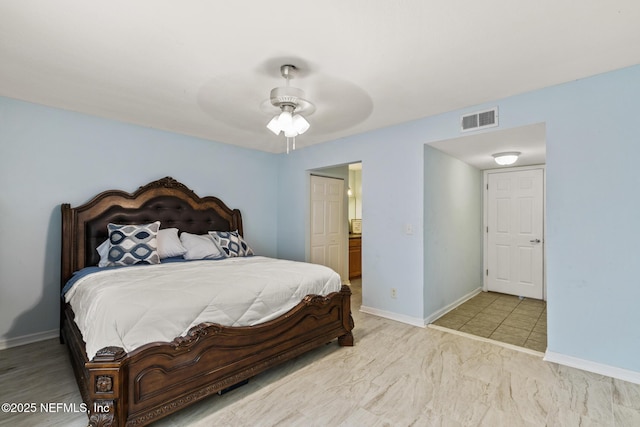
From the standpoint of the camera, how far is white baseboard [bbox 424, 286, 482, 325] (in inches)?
137

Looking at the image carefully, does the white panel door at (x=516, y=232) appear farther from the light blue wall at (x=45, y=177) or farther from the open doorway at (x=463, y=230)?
the light blue wall at (x=45, y=177)

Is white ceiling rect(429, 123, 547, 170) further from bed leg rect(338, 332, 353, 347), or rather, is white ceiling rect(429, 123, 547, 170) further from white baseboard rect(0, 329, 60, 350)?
white baseboard rect(0, 329, 60, 350)

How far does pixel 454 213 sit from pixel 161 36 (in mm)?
3721

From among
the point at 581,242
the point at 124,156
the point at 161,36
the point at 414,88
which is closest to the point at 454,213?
the point at 581,242

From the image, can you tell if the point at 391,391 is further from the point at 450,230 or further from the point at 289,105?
the point at 450,230

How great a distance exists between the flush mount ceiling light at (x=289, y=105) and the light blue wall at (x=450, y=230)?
1670 millimetres

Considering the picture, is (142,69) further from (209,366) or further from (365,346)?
(365,346)

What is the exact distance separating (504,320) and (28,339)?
16.7 feet

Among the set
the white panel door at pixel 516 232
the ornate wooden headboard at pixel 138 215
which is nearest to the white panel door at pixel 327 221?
the ornate wooden headboard at pixel 138 215

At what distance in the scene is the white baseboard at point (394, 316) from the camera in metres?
3.39

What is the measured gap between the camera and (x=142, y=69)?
2.29 meters

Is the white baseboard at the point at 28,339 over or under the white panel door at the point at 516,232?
under

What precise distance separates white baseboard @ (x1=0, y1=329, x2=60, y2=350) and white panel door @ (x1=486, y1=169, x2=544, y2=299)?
5814mm

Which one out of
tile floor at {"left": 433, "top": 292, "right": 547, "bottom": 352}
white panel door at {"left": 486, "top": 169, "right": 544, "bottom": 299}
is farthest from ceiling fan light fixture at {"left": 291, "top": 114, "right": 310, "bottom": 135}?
white panel door at {"left": 486, "top": 169, "right": 544, "bottom": 299}
